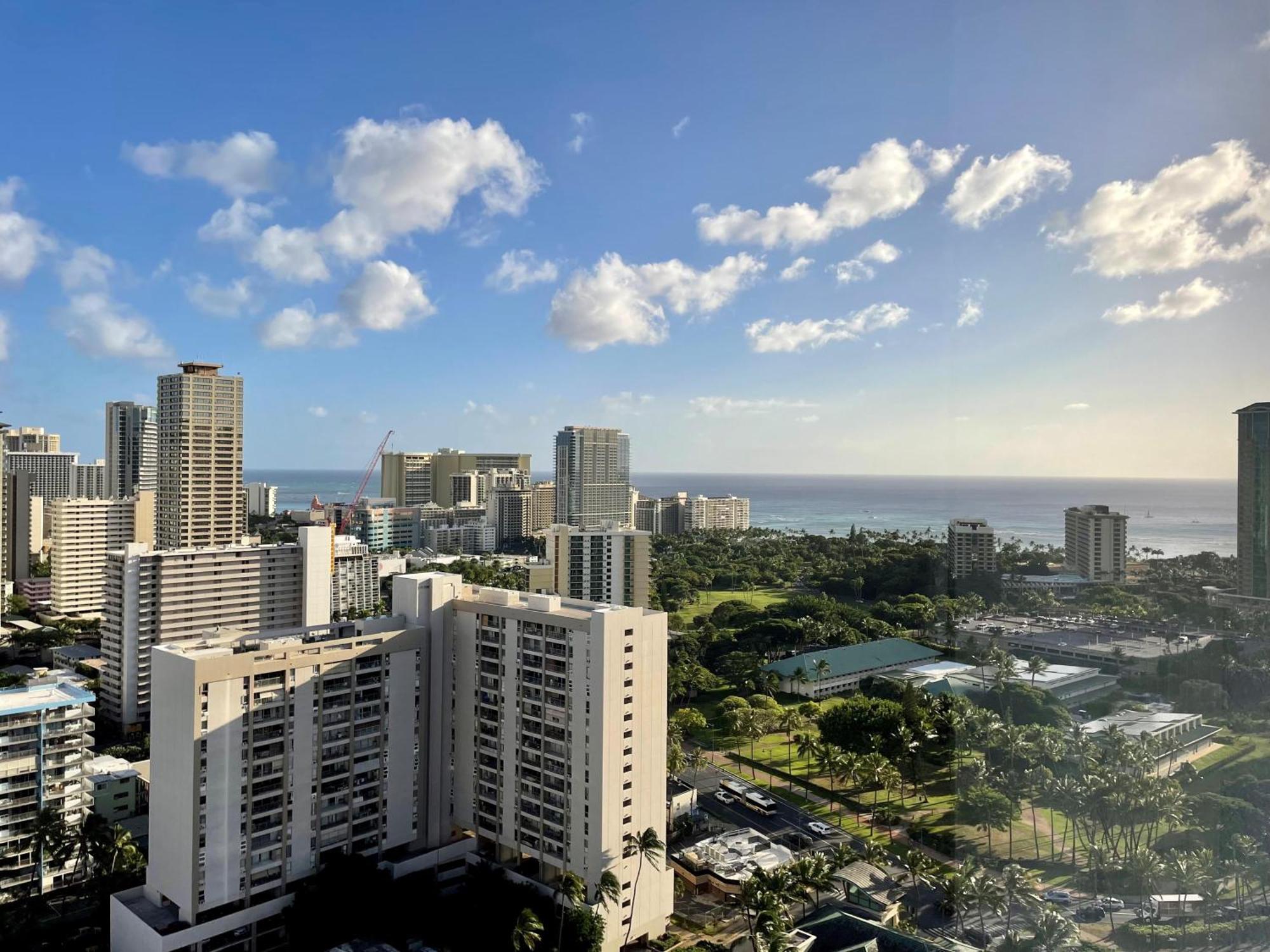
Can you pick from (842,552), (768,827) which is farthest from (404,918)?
(842,552)

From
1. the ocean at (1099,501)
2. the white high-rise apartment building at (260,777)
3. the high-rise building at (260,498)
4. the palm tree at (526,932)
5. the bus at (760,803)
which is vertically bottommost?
the bus at (760,803)

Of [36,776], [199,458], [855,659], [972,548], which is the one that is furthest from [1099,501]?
[199,458]

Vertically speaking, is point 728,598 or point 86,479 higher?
point 86,479

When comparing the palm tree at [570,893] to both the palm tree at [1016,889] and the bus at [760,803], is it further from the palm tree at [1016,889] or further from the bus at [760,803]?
the palm tree at [1016,889]

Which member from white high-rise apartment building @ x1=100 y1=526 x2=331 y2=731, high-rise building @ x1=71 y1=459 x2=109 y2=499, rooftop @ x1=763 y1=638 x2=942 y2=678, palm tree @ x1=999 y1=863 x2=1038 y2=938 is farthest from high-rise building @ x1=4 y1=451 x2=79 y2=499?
palm tree @ x1=999 y1=863 x2=1038 y2=938

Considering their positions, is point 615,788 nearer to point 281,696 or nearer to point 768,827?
point 281,696

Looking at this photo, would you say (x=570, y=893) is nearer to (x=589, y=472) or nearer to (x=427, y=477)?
(x=589, y=472)

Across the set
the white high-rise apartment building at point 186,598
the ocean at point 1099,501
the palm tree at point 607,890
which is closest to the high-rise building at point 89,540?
the white high-rise apartment building at point 186,598
